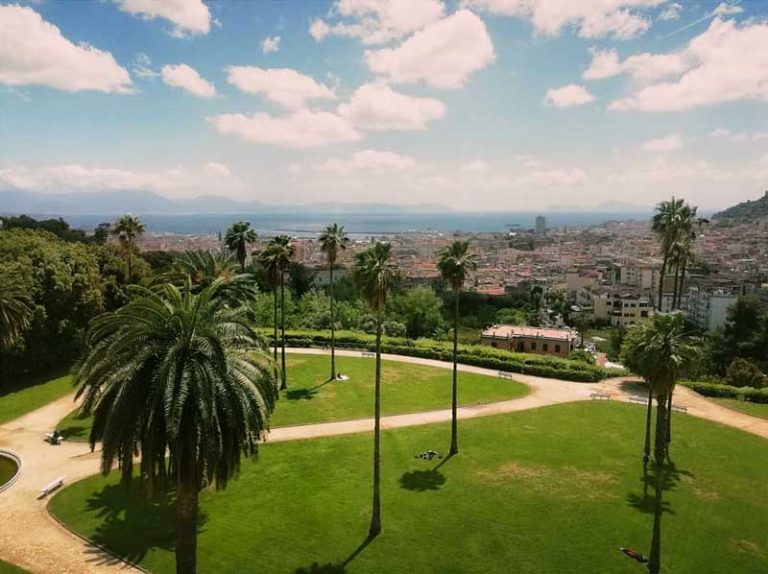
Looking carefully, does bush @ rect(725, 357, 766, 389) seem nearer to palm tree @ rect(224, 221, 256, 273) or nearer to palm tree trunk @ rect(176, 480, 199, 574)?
palm tree @ rect(224, 221, 256, 273)

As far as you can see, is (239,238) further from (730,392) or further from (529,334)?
(730,392)

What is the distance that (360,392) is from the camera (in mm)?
42031

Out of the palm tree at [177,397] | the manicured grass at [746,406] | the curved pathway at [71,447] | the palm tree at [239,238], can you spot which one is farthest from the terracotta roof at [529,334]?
the palm tree at [177,397]

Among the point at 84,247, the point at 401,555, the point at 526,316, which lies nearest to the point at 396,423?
the point at 401,555

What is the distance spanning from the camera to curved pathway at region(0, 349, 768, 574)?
67.9 ft

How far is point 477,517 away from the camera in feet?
78.6

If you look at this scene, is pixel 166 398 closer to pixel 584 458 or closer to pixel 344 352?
pixel 584 458

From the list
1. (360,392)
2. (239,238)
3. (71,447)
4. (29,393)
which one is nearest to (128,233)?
(239,238)

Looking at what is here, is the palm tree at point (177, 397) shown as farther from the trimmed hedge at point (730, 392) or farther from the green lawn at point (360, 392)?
the trimmed hedge at point (730, 392)

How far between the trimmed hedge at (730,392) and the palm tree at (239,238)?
39330 millimetres

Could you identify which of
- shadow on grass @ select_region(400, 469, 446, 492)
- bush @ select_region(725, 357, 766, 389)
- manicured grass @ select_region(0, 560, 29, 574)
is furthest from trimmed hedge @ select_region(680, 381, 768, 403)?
manicured grass @ select_region(0, 560, 29, 574)

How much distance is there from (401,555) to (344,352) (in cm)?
3535

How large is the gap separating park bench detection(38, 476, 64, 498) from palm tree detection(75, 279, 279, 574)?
39.5ft

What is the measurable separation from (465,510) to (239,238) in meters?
29.7
